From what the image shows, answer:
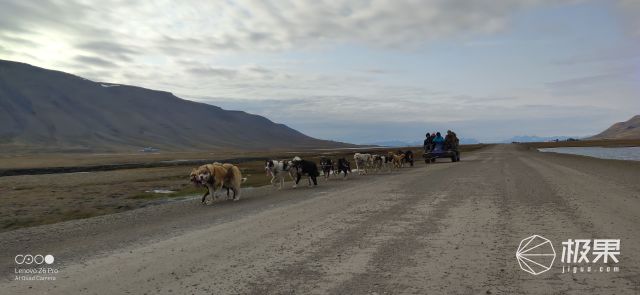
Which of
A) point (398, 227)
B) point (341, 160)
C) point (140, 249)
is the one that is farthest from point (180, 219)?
point (341, 160)

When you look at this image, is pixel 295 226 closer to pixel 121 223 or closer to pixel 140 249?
pixel 140 249

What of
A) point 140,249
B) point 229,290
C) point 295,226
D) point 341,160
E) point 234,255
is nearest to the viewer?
point 229,290

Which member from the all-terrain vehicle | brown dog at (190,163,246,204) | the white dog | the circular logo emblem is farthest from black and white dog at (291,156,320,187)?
the all-terrain vehicle

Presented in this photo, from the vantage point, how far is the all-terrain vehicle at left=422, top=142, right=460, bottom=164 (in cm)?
4459

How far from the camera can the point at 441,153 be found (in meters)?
44.9

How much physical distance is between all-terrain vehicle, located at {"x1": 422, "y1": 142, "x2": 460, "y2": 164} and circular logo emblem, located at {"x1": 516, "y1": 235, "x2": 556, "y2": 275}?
118 ft

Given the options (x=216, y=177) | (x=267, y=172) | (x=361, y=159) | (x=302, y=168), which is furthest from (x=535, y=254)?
(x=361, y=159)

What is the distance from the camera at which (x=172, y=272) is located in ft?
25.7

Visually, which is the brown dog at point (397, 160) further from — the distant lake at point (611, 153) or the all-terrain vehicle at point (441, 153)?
the distant lake at point (611, 153)

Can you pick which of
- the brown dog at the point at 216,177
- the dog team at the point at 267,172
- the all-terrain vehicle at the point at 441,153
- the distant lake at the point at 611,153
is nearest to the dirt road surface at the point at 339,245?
the brown dog at the point at 216,177

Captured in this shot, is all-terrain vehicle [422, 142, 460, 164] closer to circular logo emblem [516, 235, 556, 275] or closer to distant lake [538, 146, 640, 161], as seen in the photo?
distant lake [538, 146, 640, 161]

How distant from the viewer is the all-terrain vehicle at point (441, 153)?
44.6 metres

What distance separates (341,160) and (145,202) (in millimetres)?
13964

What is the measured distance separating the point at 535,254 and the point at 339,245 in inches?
149
